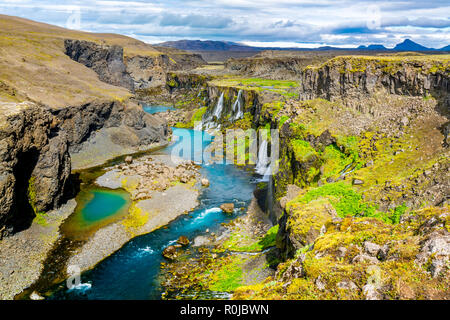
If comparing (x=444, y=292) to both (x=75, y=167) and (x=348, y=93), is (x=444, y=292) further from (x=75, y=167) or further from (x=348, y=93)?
(x=75, y=167)

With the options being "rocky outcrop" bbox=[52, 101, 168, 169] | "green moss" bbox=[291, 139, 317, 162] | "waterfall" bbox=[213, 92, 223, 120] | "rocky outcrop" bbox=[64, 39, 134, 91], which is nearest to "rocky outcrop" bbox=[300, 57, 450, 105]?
"green moss" bbox=[291, 139, 317, 162]

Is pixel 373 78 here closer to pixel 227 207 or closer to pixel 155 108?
pixel 227 207

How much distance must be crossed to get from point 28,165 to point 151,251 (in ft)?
79.4

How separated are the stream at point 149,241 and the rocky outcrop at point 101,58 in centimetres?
8794

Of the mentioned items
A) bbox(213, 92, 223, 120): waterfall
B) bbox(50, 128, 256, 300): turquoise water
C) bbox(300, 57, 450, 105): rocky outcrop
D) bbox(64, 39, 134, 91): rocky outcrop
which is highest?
bbox(64, 39, 134, 91): rocky outcrop

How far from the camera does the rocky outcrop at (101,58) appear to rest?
12962cm

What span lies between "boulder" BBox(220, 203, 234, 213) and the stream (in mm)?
788

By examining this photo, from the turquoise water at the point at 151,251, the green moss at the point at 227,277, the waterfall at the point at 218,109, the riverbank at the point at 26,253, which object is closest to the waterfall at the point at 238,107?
the waterfall at the point at 218,109

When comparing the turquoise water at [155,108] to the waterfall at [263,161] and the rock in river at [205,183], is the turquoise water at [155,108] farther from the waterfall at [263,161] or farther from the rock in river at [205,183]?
the rock in river at [205,183]

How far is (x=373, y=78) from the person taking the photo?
4600 cm

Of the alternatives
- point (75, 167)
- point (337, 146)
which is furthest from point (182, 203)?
point (75, 167)

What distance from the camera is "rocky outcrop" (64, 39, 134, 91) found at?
130 m

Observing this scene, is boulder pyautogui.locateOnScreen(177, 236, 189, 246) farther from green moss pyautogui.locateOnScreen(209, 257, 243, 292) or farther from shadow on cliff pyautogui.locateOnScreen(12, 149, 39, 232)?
shadow on cliff pyautogui.locateOnScreen(12, 149, 39, 232)

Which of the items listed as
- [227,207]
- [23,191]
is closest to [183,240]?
[227,207]
